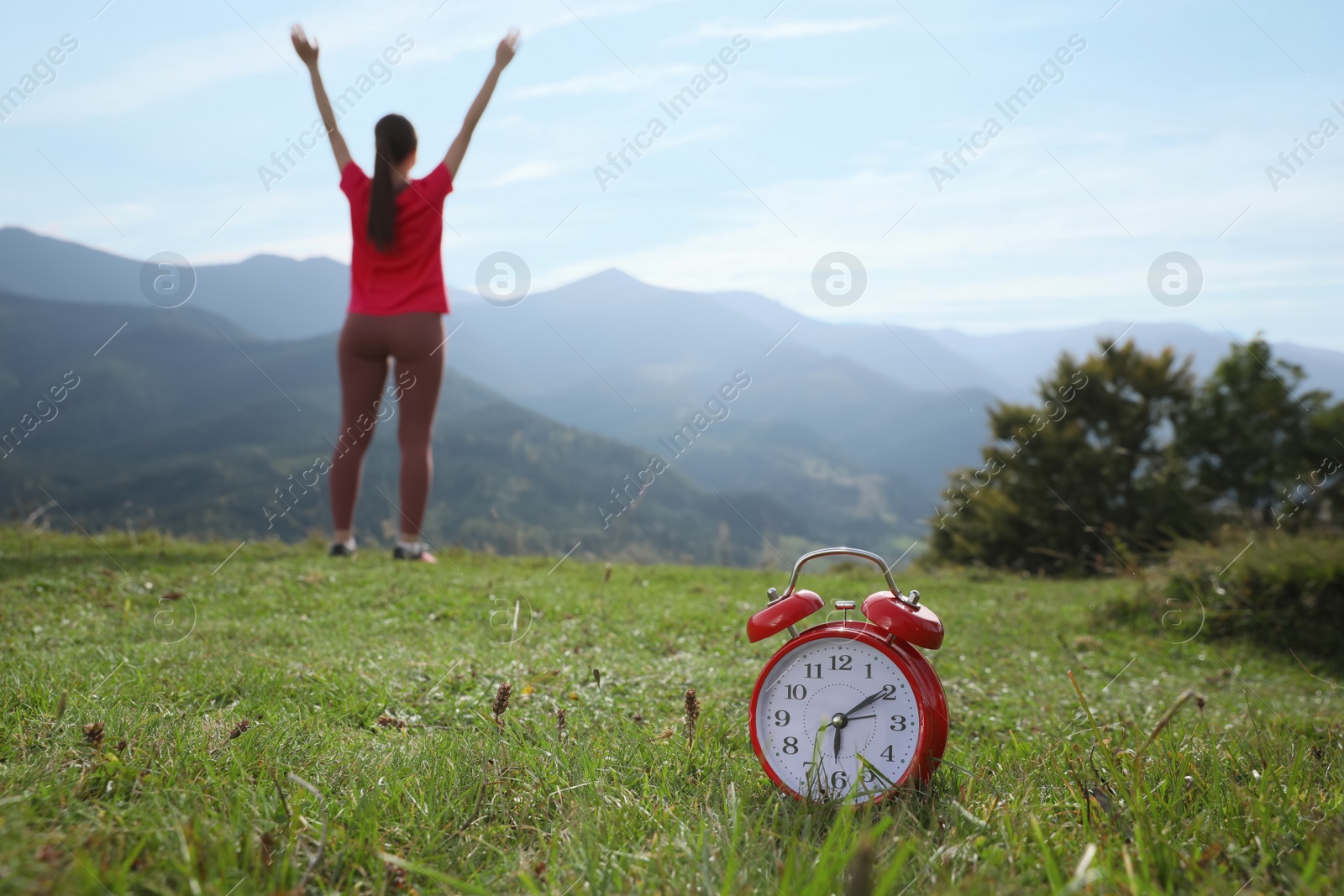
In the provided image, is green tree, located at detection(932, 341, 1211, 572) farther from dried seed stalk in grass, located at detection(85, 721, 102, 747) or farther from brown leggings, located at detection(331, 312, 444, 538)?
dried seed stalk in grass, located at detection(85, 721, 102, 747)

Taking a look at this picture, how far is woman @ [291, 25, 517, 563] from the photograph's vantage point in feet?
20.7

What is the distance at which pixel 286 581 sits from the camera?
19.0 feet

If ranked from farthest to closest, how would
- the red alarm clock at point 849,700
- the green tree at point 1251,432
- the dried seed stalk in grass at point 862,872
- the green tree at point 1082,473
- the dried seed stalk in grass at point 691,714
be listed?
the green tree at point 1251,432, the green tree at point 1082,473, the dried seed stalk in grass at point 691,714, the red alarm clock at point 849,700, the dried seed stalk in grass at point 862,872

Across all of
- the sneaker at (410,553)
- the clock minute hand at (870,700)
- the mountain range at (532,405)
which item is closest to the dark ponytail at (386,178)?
the sneaker at (410,553)

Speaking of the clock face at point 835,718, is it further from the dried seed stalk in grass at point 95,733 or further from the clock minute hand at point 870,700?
the dried seed stalk in grass at point 95,733

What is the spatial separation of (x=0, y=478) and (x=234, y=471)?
611 inches

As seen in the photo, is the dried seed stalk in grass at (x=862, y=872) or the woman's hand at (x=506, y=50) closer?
the dried seed stalk in grass at (x=862, y=872)

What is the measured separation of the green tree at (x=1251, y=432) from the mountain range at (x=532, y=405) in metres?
19.7

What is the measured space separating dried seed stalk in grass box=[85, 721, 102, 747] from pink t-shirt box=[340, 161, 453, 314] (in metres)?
4.87

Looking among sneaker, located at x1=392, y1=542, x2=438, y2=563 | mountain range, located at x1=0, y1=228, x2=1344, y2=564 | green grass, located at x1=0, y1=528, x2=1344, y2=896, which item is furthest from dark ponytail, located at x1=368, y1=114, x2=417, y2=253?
mountain range, located at x1=0, y1=228, x2=1344, y2=564

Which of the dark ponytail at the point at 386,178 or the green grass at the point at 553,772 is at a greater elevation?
the dark ponytail at the point at 386,178

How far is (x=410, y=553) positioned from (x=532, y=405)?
12961 centimetres

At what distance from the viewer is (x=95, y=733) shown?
2.00 meters

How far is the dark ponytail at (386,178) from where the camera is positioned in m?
6.30
